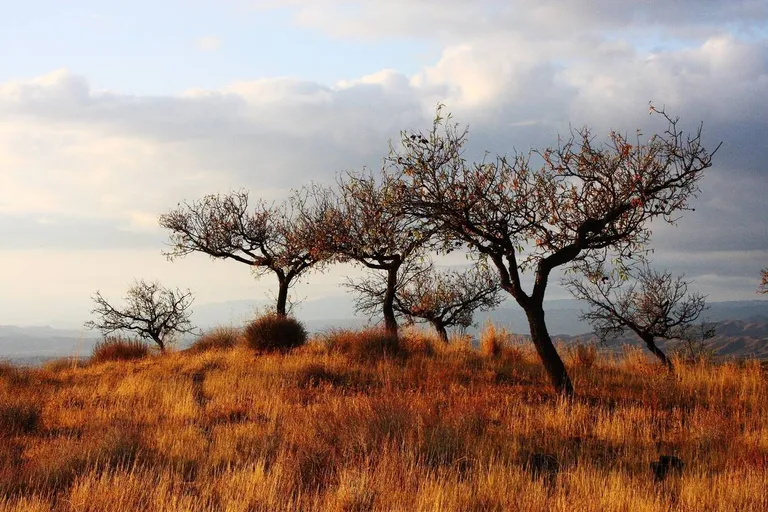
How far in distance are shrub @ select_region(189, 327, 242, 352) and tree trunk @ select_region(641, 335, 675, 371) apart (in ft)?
53.3

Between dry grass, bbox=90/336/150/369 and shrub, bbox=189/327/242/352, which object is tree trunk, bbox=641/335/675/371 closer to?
shrub, bbox=189/327/242/352

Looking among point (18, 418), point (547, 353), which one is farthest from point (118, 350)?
point (547, 353)

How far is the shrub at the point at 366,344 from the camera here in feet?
70.0

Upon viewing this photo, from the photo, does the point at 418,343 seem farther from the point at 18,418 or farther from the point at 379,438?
the point at 18,418

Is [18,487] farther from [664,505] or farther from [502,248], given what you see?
A: [502,248]

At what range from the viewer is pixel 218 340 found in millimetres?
27625

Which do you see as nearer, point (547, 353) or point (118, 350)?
point (547, 353)

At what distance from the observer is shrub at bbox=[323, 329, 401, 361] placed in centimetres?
2133

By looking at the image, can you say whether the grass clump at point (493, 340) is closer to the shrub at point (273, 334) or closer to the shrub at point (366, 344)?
the shrub at point (366, 344)

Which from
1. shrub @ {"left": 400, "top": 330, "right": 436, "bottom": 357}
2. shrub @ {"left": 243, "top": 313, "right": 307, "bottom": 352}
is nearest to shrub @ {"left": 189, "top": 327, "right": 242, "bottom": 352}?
shrub @ {"left": 243, "top": 313, "right": 307, "bottom": 352}

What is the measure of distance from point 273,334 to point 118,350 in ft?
22.7

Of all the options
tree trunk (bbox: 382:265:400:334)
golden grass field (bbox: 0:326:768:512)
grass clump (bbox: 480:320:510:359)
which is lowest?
golden grass field (bbox: 0:326:768:512)

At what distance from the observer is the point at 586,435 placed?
1216cm

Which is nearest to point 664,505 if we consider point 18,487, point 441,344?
point 18,487
